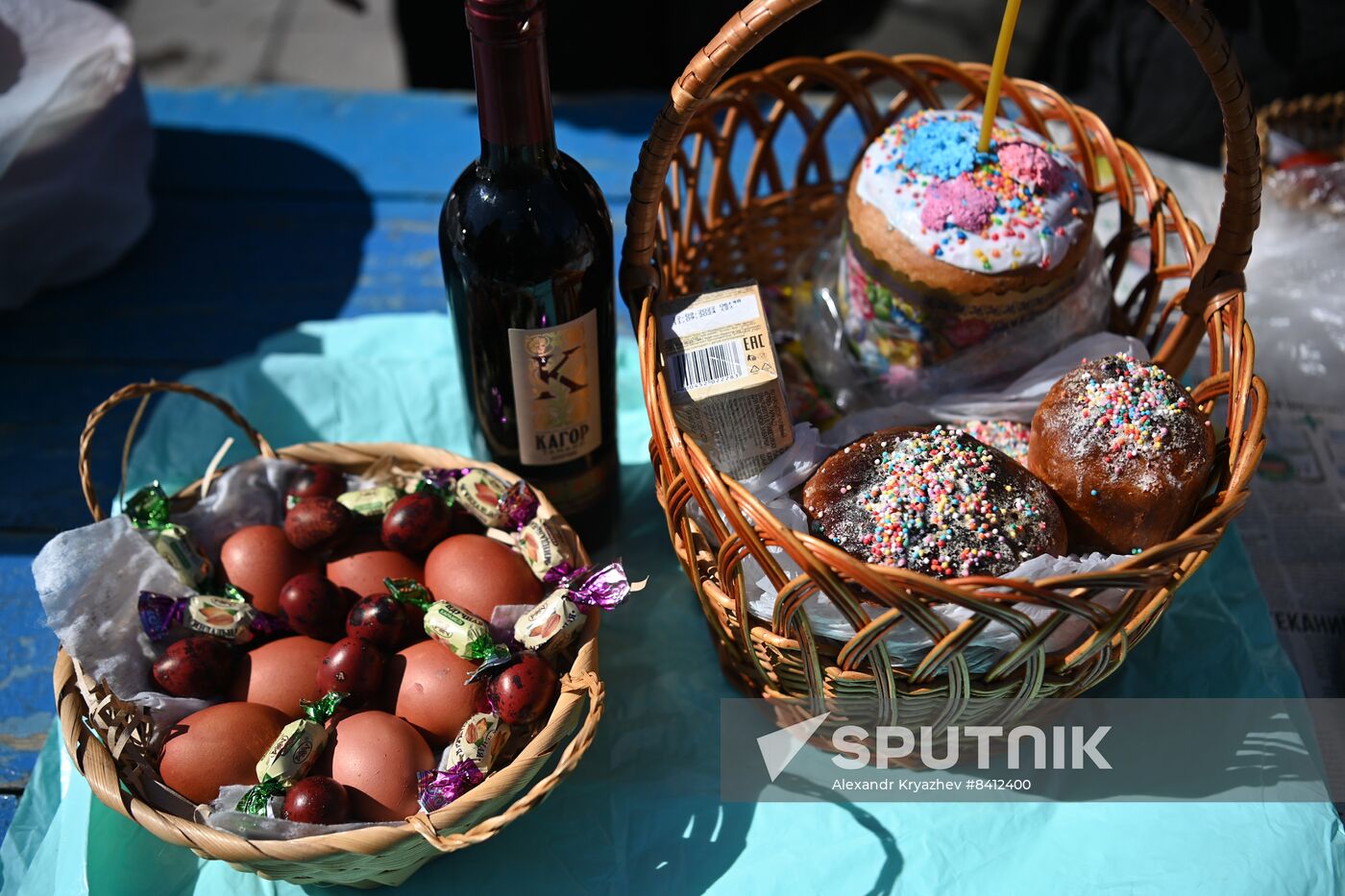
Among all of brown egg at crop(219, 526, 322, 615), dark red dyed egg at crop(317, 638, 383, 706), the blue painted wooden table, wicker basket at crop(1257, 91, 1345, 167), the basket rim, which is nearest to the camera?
the basket rim

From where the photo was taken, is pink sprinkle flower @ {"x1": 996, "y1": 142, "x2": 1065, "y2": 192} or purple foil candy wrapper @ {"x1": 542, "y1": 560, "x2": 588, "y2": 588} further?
pink sprinkle flower @ {"x1": 996, "y1": 142, "x2": 1065, "y2": 192}

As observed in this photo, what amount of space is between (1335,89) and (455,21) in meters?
1.48

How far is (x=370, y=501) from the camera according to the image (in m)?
0.93

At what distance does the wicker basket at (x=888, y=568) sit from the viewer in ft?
2.29

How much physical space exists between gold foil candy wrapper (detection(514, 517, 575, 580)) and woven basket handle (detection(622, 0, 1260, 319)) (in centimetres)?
21

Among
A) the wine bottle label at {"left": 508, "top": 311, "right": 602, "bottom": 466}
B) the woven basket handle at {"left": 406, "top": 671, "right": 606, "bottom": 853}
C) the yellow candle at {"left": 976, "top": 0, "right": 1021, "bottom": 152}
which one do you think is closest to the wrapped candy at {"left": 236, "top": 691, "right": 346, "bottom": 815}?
the woven basket handle at {"left": 406, "top": 671, "right": 606, "bottom": 853}

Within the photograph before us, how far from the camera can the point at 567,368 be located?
896 mm

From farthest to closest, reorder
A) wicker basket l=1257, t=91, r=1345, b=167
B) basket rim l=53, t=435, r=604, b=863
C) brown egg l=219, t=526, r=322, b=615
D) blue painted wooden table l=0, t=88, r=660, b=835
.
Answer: wicker basket l=1257, t=91, r=1345, b=167
blue painted wooden table l=0, t=88, r=660, b=835
brown egg l=219, t=526, r=322, b=615
basket rim l=53, t=435, r=604, b=863

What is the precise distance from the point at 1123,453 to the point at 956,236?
257 millimetres

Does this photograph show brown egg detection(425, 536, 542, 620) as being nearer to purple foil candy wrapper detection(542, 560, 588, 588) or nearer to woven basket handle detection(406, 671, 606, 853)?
purple foil candy wrapper detection(542, 560, 588, 588)

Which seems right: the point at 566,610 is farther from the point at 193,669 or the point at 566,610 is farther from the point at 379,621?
the point at 193,669

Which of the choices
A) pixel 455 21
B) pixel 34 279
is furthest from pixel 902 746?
pixel 455 21

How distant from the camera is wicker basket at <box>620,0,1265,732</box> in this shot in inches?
27.5

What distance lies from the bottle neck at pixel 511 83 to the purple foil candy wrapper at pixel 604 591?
1.13 ft
